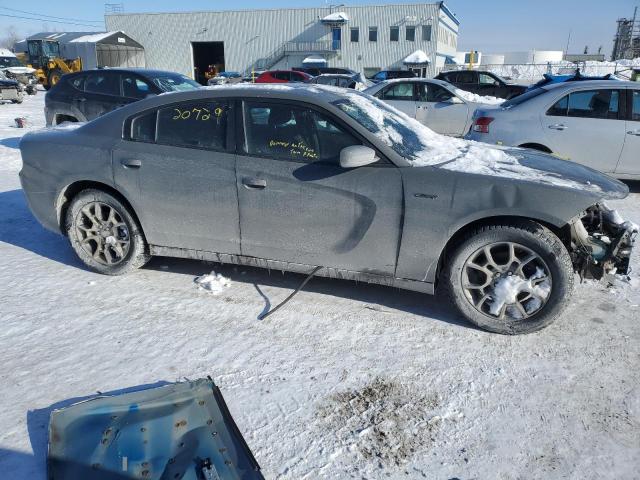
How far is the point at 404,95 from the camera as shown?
11453 mm

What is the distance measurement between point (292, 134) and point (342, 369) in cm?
167

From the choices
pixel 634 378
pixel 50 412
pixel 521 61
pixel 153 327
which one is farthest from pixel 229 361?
pixel 521 61

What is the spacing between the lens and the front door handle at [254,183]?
349 cm

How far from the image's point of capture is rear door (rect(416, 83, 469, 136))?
10.9 meters

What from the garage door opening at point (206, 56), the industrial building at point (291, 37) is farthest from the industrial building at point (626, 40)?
the garage door opening at point (206, 56)

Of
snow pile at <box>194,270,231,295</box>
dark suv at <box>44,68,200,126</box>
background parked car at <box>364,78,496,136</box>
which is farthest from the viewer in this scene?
background parked car at <box>364,78,496,136</box>

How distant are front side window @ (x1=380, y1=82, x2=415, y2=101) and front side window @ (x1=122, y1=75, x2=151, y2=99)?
17.8ft

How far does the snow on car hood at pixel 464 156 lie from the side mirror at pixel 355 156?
233 mm

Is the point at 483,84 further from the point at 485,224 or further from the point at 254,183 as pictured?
the point at 254,183

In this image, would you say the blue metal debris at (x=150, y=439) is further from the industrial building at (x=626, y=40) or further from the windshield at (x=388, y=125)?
the industrial building at (x=626, y=40)

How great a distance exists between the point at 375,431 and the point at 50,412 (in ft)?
5.56

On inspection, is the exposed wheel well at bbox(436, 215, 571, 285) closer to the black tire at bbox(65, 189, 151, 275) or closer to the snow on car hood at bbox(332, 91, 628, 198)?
the snow on car hood at bbox(332, 91, 628, 198)

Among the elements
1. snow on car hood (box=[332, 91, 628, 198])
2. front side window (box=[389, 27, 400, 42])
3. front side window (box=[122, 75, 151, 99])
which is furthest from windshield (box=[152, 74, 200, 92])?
front side window (box=[389, 27, 400, 42])

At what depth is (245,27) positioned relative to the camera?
49.8 meters
